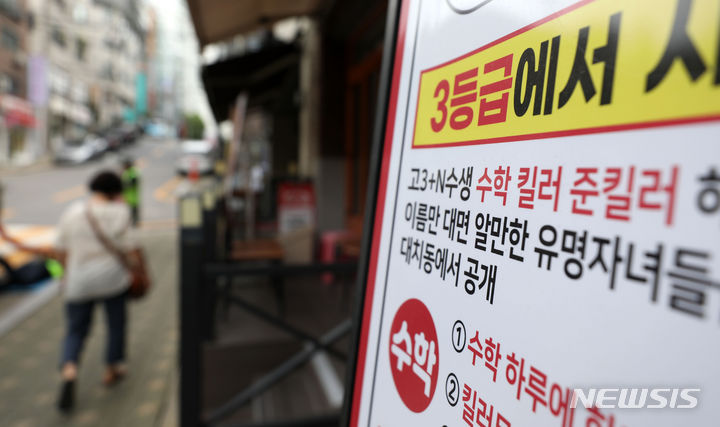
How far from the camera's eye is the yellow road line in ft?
51.2

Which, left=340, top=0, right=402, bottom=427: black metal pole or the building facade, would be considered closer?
left=340, top=0, right=402, bottom=427: black metal pole

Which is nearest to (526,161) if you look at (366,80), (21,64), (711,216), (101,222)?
(711,216)

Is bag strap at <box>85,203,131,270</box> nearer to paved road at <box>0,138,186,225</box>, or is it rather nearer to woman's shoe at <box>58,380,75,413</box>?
woman's shoe at <box>58,380,75,413</box>

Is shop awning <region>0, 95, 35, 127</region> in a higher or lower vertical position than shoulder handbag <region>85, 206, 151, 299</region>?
higher

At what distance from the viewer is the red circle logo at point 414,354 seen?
0.80m

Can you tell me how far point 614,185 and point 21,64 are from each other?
1423 inches

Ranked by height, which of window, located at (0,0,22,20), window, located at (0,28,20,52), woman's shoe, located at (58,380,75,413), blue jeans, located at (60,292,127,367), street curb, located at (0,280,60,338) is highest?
window, located at (0,0,22,20)

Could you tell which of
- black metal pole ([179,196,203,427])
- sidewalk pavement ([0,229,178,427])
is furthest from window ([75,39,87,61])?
black metal pole ([179,196,203,427])

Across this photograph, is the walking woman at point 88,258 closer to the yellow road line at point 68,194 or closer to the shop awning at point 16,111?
the yellow road line at point 68,194

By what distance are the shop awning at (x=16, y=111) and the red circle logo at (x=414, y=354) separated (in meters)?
31.2

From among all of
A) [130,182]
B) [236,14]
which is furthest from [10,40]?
[236,14]

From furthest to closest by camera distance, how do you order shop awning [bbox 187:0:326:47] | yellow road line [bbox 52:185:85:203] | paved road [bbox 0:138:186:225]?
yellow road line [bbox 52:185:85:203]
paved road [bbox 0:138:186:225]
shop awning [bbox 187:0:326:47]

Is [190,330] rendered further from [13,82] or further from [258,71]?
[13,82]

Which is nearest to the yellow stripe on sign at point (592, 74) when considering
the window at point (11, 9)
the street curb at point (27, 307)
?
the street curb at point (27, 307)
